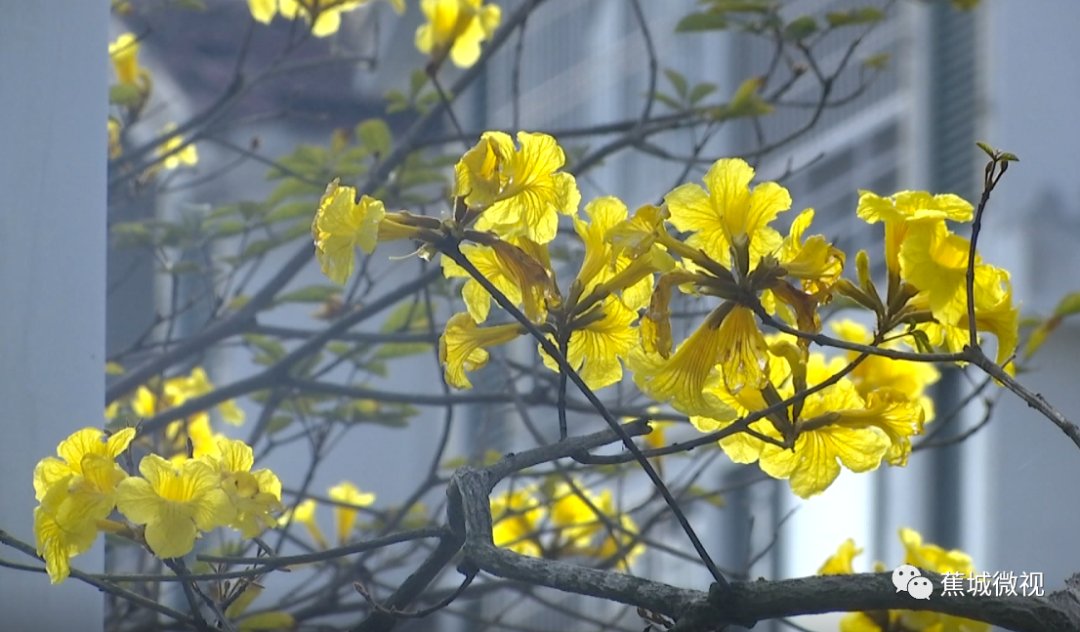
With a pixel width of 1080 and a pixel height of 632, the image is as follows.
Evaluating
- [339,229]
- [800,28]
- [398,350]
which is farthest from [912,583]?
[398,350]

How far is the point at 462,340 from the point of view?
646 mm

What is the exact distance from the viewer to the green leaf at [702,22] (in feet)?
4.20

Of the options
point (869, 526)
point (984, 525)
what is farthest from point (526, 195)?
point (869, 526)

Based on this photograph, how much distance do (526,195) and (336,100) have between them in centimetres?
288

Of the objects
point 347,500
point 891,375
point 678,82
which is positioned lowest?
point 891,375

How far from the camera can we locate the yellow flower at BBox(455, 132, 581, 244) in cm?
60

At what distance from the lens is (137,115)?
1485mm

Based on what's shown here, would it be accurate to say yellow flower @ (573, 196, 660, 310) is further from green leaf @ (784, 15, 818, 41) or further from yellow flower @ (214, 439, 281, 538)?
green leaf @ (784, 15, 818, 41)

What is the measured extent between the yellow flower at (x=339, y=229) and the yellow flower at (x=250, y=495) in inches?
4.4

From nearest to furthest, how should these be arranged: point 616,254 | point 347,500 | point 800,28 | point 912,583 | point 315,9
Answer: point 912,583, point 616,254, point 800,28, point 315,9, point 347,500

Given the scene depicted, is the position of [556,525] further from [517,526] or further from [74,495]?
[74,495]

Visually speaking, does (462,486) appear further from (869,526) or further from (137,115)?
(869,526)

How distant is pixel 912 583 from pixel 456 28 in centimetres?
103

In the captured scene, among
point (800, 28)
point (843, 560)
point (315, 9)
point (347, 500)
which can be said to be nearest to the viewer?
point (843, 560)
